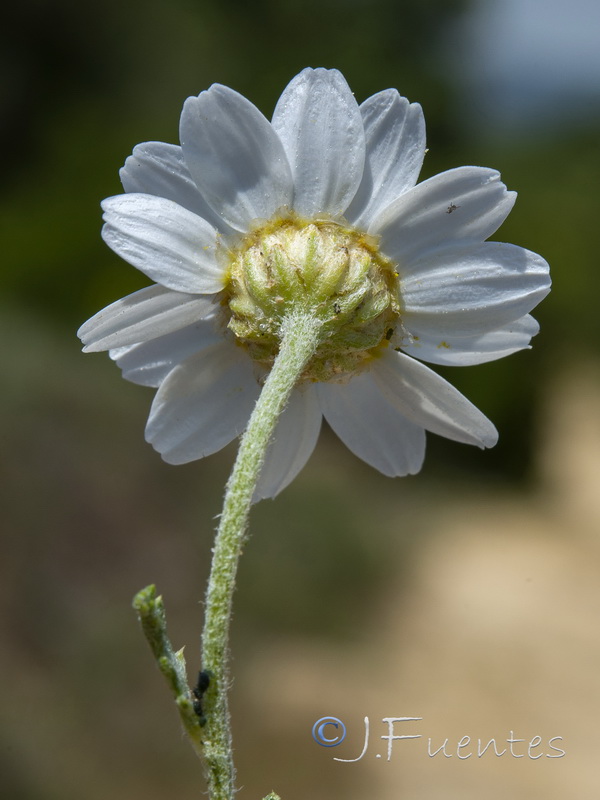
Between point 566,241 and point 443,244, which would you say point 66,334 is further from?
point 443,244

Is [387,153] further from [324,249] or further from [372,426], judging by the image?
[372,426]

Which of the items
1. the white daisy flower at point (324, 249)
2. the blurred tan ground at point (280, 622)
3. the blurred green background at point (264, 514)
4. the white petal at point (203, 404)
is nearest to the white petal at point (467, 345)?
the white daisy flower at point (324, 249)

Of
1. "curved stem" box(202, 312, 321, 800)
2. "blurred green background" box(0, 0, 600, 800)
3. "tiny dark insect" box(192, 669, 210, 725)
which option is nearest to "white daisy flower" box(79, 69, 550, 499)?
"curved stem" box(202, 312, 321, 800)

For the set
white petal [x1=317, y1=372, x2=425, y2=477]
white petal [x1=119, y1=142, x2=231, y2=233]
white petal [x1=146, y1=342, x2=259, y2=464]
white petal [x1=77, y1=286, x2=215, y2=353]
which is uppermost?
white petal [x1=119, y1=142, x2=231, y2=233]

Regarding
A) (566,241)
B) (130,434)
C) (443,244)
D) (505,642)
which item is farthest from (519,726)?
(566,241)

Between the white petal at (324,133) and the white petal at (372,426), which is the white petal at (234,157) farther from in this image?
the white petal at (372,426)

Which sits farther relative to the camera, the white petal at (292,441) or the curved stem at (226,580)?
the white petal at (292,441)

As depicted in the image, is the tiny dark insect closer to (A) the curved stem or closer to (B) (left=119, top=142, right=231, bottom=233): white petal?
(A) the curved stem
